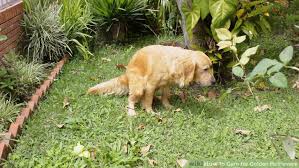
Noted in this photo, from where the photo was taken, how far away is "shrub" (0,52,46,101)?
4223mm

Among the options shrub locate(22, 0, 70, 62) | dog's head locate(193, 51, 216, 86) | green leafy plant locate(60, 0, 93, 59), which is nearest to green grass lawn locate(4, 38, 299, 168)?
dog's head locate(193, 51, 216, 86)

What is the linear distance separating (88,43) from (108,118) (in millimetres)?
3076

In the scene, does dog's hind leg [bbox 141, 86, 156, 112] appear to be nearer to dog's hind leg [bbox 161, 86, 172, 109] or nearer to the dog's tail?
dog's hind leg [bbox 161, 86, 172, 109]

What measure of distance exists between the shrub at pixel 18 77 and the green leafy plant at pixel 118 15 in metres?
2.17

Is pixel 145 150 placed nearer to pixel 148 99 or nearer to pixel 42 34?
pixel 148 99

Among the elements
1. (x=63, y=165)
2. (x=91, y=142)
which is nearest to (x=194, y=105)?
(x=91, y=142)

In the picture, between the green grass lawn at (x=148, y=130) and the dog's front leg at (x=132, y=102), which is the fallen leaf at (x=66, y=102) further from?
the dog's front leg at (x=132, y=102)

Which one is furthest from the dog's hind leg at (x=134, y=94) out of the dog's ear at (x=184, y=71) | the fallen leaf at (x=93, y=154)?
the fallen leaf at (x=93, y=154)

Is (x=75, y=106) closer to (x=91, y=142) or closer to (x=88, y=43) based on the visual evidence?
(x=91, y=142)

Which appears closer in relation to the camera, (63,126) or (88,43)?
(63,126)

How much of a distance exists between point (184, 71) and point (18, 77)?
201 centimetres

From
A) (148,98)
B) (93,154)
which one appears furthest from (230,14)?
(93,154)

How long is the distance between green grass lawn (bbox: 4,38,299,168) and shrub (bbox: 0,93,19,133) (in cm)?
18

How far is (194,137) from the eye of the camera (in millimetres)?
3602
